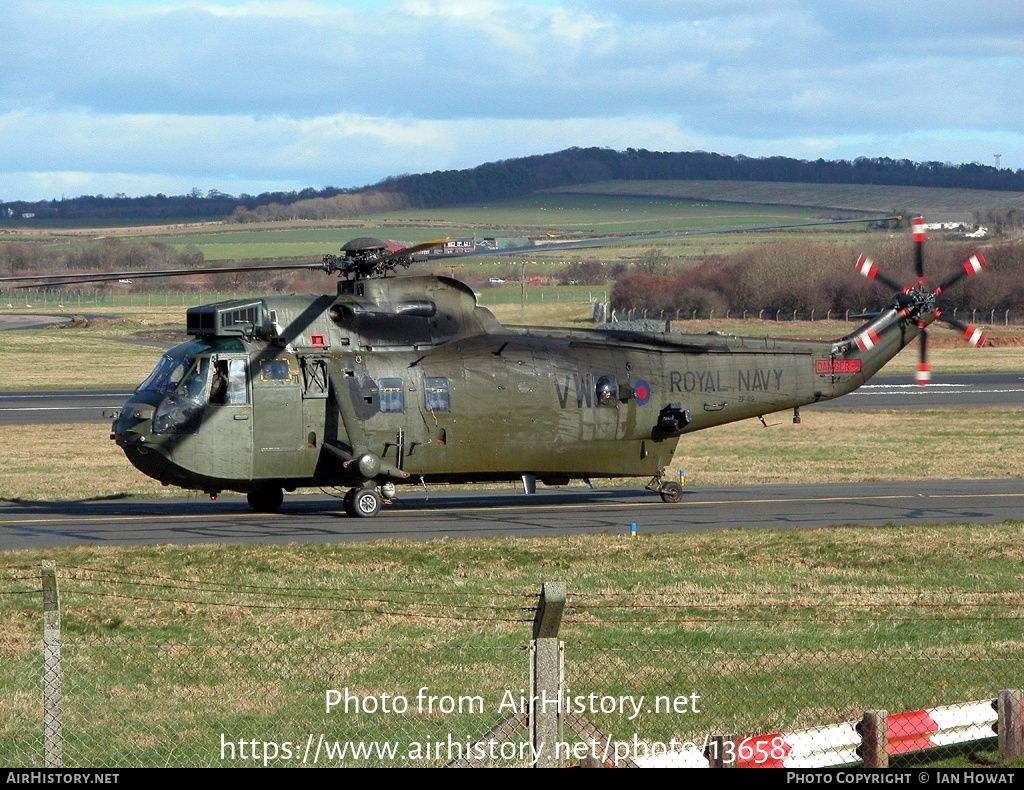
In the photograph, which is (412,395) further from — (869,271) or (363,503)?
(869,271)

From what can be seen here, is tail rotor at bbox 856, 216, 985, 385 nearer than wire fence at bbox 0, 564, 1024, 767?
No

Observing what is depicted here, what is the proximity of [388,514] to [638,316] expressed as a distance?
170 feet

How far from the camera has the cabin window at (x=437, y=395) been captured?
22.9 meters

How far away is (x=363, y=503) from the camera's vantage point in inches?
893

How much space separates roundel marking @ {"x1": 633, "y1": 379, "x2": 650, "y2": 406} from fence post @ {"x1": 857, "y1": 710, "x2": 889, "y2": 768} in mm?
15704

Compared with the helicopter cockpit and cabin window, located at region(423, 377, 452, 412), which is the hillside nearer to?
cabin window, located at region(423, 377, 452, 412)

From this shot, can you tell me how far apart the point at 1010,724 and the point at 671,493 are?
15.9 m

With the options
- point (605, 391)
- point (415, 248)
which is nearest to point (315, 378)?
point (415, 248)

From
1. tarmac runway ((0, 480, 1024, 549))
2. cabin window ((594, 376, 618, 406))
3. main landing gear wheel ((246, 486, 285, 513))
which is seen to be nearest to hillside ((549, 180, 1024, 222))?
tarmac runway ((0, 480, 1024, 549))

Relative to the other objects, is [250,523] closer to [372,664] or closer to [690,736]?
[372,664]

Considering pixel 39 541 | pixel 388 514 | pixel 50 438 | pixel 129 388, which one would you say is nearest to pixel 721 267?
pixel 129 388

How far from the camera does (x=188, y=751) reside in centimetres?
978

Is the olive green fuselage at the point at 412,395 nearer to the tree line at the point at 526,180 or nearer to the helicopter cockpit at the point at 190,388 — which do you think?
the helicopter cockpit at the point at 190,388

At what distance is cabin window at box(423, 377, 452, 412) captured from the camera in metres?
22.9
